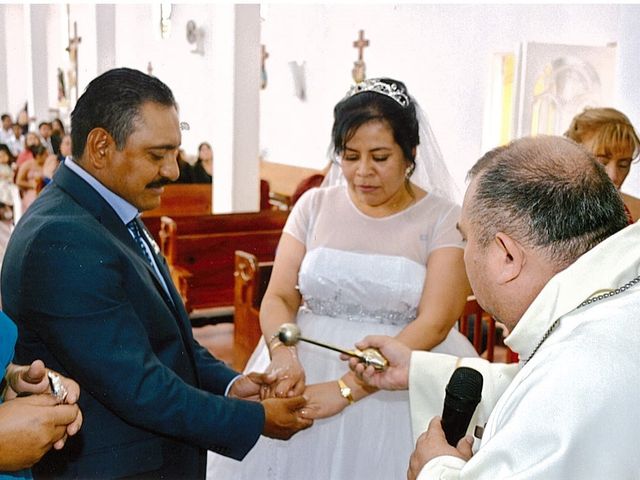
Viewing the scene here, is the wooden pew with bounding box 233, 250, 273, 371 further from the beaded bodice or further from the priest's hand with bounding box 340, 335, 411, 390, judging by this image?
the priest's hand with bounding box 340, 335, 411, 390

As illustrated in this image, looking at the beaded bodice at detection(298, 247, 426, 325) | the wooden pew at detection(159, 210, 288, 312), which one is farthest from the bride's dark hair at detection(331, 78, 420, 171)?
the wooden pew at detection(159, 210, 288, 312)

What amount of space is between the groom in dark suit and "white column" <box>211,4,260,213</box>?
4.47 m

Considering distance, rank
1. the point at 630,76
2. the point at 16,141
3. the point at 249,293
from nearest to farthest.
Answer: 1. the point at 249,293
2. the point at 16,141
3. the point at 630,76

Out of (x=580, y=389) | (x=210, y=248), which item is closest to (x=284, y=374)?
(x=580, y=389)

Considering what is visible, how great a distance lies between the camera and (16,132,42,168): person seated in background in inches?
155

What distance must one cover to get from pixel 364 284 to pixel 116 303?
113 cm

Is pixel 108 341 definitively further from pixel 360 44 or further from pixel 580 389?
pixel 360 44

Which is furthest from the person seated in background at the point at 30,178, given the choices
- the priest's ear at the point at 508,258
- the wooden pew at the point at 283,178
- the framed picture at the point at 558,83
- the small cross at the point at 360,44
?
the wooden pew at the point at 283,178

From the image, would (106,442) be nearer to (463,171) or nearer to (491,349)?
(491,349)

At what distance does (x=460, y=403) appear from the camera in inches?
57.7

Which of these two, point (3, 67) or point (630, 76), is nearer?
point (3, 67)

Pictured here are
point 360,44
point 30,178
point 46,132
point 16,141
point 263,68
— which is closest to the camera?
point 30,178

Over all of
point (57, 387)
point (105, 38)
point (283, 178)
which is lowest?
point (283, 178)

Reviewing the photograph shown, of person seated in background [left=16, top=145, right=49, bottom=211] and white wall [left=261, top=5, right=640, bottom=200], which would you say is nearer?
person seated in background [left=16, top=145, right=49, bottom=211]
